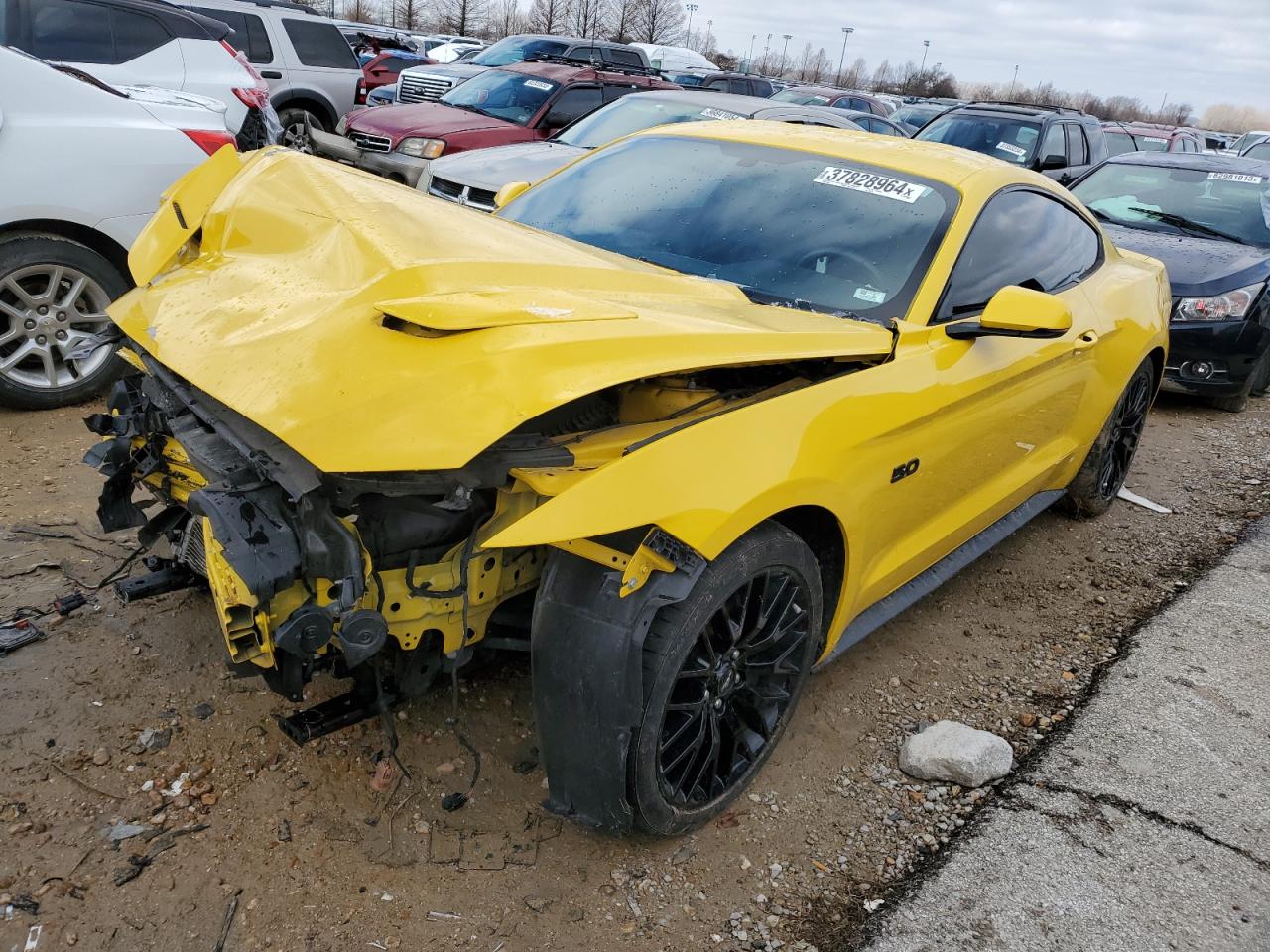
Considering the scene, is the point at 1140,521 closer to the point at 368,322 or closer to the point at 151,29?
the point at 368,322

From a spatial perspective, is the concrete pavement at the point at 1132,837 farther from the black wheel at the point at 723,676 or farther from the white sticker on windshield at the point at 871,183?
the white sticker on windshield at the point at 871,183

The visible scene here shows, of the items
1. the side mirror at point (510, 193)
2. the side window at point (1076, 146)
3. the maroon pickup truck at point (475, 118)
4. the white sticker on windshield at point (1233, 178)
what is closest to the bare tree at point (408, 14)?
the maroon pickup truck at point (475, 118)

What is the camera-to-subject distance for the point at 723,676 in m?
2.51

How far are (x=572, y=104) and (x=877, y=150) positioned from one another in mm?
7158

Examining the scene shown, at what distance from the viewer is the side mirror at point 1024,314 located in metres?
2.91

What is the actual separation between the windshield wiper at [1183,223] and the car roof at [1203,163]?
0.64 metres

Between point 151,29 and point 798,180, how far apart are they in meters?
5.69

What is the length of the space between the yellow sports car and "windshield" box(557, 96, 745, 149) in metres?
4.87

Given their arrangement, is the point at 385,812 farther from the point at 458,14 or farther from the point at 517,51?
the point at 458,14

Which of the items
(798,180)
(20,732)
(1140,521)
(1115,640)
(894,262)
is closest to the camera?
(20,732)

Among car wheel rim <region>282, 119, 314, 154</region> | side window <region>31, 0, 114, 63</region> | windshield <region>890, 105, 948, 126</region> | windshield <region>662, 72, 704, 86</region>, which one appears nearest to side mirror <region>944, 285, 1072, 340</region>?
side window <region>31, 0, 114, 63</region>

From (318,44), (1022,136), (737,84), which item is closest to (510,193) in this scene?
(1022,136)

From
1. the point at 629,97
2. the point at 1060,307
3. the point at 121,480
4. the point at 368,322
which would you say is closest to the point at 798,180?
the point at 1060,307

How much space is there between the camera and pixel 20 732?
2654 mm
